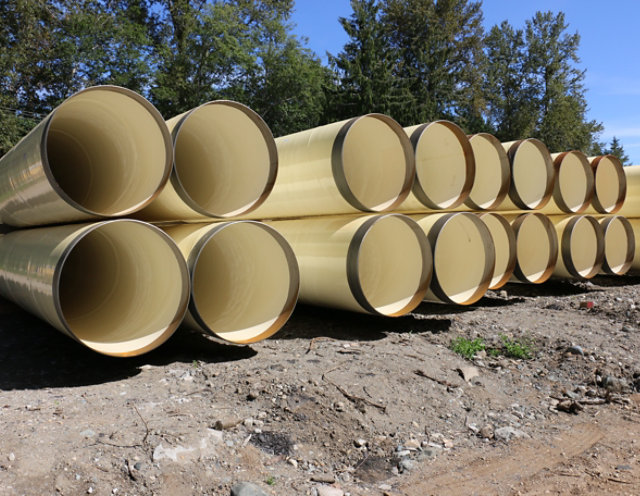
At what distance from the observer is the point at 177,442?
2.54 metres

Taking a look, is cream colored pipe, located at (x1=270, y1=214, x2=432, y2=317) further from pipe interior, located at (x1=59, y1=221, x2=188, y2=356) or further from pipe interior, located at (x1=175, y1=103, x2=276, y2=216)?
pipe interior, located at (x1=59, y1=221, x2=188, y2=356)

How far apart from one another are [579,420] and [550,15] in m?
34.1

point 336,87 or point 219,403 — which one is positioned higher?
point 336,87

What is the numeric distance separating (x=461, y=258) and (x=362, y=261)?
1303 millimetres

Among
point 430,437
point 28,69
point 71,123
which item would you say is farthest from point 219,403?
point 28,69

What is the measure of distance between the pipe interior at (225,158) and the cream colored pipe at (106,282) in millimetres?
636

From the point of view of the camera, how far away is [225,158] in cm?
451

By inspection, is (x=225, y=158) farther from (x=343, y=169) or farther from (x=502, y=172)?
(x=502, y=172)

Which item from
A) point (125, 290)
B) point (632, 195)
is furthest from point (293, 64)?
point (125, 290)

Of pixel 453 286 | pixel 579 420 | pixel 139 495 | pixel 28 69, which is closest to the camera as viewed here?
pixel 139 495

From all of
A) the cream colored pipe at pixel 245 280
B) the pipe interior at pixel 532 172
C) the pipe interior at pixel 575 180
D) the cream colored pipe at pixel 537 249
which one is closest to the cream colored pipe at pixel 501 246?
the cream colored pipe at pixel 537 249

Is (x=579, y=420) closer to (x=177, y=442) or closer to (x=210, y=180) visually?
(x=177, y=442)

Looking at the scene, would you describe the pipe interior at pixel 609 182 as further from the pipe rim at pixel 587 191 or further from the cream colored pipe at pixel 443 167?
the cream colored pipe at pixel 443 167

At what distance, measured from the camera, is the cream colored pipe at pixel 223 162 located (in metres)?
4.21
